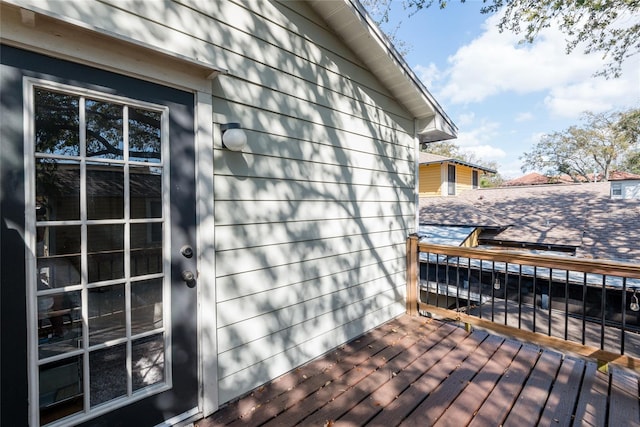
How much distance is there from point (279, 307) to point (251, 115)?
148cm

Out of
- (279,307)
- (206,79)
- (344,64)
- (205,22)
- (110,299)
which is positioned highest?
(344,64)

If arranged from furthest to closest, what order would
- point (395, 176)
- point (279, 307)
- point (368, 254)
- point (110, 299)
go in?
point (395, 176) → point (368, 254) → point (279, 307) → point (110, 299)

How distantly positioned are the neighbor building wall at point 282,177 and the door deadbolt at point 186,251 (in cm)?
8

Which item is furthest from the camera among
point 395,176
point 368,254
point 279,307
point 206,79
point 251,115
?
point 395,176

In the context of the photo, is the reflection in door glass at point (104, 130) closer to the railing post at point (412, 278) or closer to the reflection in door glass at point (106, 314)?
the reflection in door glass at point (106, 314)

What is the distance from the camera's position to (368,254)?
3322 mm

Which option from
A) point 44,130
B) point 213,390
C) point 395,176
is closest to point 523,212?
point 395,176

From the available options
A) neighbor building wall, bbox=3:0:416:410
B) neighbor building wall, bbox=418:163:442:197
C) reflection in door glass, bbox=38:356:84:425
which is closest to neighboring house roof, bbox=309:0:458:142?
neighbor building wall, bbox=3:0:416:410

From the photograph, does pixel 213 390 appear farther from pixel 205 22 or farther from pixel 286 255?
pixel 205 22

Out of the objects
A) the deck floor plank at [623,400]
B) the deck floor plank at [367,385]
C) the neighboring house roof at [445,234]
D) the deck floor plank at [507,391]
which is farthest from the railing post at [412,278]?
the neighboring house roof at [445,234]

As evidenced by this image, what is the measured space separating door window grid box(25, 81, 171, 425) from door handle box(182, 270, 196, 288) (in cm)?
11

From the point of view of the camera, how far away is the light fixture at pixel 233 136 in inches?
78.4

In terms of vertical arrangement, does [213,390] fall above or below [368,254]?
below

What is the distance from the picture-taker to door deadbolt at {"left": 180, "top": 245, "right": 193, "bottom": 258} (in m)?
1.84
